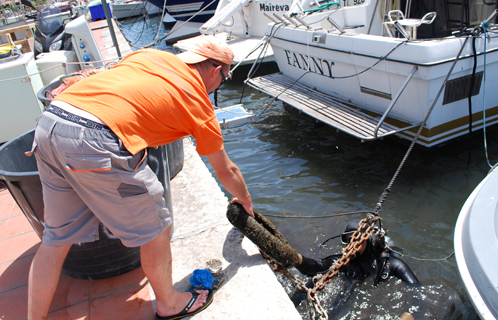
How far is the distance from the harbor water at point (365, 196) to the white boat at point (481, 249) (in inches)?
44.3

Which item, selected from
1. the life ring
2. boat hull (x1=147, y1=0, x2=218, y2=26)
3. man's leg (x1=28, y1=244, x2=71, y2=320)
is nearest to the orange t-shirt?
the life ring

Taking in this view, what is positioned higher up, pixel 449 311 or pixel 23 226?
pixel 23 226

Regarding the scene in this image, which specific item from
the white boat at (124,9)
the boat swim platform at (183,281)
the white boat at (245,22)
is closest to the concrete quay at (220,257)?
the boat swim platform at (183,281)

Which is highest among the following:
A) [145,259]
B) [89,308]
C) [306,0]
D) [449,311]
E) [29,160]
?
[306,0]

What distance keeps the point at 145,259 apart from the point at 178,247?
811mm

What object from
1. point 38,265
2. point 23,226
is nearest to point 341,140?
point 23,226

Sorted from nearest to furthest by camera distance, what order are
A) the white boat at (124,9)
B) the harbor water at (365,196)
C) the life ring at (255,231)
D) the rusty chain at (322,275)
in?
the life ring at (255,231) → the rusty chain at (322,275) → the harbor water at (365,196) → the white boat at (124,9)

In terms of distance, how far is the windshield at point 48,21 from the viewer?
9414 mm

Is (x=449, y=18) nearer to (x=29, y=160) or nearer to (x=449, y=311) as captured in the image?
(x=449, y=311)

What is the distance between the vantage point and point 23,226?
11.1ft

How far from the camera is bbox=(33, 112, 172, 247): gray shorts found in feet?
5.75

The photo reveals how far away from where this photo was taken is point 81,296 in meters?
2.49

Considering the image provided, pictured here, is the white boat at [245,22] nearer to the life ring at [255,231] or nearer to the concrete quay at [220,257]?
the concrete quay at [220,257]

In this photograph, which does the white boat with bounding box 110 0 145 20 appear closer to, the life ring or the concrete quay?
the concrete quay
